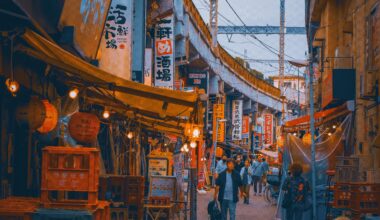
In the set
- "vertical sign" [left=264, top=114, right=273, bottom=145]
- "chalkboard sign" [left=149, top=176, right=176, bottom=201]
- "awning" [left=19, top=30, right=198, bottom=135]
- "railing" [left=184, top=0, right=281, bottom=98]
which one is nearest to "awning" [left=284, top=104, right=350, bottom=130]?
"chalkboard sign" [left=149, top=176, right=176, bottom=201]

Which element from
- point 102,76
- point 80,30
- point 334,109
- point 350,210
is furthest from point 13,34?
point 334,109

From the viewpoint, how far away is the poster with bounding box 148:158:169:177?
2142 centimetres

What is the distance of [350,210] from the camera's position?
1100 cm

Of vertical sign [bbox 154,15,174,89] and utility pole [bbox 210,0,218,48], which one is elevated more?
utility pole [bbox 210,0,218,48]

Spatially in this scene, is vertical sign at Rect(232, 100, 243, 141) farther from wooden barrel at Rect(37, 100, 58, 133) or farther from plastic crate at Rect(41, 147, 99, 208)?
plastic crate at Rect(41, 147, 99, 208)

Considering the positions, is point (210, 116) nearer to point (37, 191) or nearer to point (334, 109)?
point (334, 109)

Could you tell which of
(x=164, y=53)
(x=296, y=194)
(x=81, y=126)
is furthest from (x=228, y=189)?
(x=164, y=53)

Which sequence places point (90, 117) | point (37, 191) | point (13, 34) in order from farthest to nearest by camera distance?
1. point (37, 191)
2. point (90, 117)
3. point (13, 34)

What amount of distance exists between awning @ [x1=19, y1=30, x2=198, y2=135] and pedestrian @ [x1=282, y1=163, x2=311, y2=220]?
8.92 feet

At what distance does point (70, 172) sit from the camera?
8.36m

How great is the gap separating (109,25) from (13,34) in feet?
31.7

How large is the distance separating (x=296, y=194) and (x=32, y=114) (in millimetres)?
5952

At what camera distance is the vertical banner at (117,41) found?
18.8 metres

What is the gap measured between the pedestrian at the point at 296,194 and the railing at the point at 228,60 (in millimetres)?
18625
